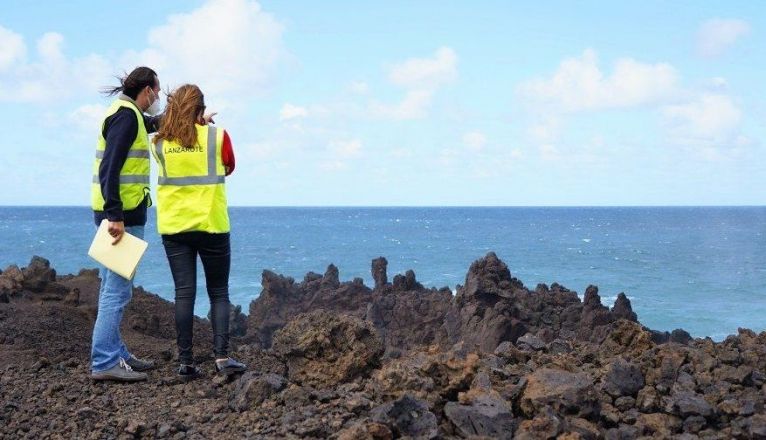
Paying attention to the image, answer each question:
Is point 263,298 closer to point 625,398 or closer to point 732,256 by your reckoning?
point 625,398

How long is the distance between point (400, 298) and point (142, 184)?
520 inches

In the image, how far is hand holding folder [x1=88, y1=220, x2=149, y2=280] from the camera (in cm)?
656

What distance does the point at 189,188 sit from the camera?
21.6 ft

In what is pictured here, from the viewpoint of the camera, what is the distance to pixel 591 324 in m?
16.7

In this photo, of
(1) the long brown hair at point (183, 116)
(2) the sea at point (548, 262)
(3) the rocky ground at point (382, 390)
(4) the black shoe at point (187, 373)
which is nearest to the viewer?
(3) the rocky ground at point (382, 390)

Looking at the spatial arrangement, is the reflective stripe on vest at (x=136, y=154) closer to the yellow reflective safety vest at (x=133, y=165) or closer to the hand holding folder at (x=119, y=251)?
the yellow reflective safety vest at (x=133, y=165)

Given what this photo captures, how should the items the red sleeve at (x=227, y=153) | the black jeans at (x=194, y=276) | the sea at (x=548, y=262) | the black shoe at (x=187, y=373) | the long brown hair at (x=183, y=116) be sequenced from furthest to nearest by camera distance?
1. the sea at (x=548, y=262)
2. the black shoe at (x=187, y=373)
3. the black jeans at (x=194, y=276)
4. the red sleeve at (x=227, y=153)
5. the long brown hair at (x=183, y=116)

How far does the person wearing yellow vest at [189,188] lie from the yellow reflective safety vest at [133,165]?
14 cm

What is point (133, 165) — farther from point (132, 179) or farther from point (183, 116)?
point (183, 116)

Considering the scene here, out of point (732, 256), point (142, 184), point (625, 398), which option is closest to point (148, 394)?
point (142, 184)

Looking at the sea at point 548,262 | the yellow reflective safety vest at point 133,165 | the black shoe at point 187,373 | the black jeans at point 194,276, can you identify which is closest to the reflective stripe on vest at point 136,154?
the yellow reflective safety vest at point 133,165

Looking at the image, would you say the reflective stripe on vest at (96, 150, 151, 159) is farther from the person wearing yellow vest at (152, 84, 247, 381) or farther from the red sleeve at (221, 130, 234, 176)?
the red sleeve at (221, 130, 234, 176)

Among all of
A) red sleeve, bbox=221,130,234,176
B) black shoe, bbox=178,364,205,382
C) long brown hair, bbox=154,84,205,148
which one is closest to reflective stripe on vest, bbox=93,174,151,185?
long brown hair, bbox=154,84,205,148

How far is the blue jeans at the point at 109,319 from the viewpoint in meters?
6.82
